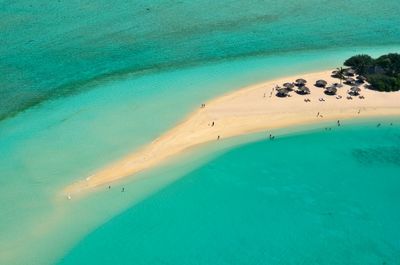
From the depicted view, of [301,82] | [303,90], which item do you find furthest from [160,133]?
[301,82]

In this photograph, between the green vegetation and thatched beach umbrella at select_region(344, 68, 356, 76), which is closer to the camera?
the green vegetation

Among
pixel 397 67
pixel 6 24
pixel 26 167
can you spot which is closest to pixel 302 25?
pixel 397 67

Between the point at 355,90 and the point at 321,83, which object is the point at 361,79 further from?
A: the point at 321,83

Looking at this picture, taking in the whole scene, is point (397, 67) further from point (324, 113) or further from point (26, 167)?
point (26, 167)

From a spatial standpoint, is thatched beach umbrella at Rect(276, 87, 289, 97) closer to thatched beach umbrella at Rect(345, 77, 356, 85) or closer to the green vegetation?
thatched beach umbrella at Rect(345, 77, 356, 85)

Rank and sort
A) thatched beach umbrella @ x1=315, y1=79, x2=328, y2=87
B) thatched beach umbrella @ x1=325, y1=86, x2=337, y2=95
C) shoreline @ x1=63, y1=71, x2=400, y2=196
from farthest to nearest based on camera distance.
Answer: thatched beach umbrella @ x1=315, y1=79, x2=328, y2=87 < thatched beach umbrella @ x1=325, y1=86, x2=337, y2=95 < shoreline @ x1=63, y1=71, x2=400, y2=196

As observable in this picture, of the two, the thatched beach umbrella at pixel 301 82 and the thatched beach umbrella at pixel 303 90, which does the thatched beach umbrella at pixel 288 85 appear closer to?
the thatched beach umbrella at pixel 301 82

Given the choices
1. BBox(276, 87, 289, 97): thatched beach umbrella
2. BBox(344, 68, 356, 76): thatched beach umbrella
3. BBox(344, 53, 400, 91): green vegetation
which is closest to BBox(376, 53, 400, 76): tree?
BBox(344, 53, 400, 91): green vegetation

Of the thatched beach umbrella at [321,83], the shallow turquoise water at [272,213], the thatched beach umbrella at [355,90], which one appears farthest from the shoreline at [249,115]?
the shallow turquoise water at [272,213]
